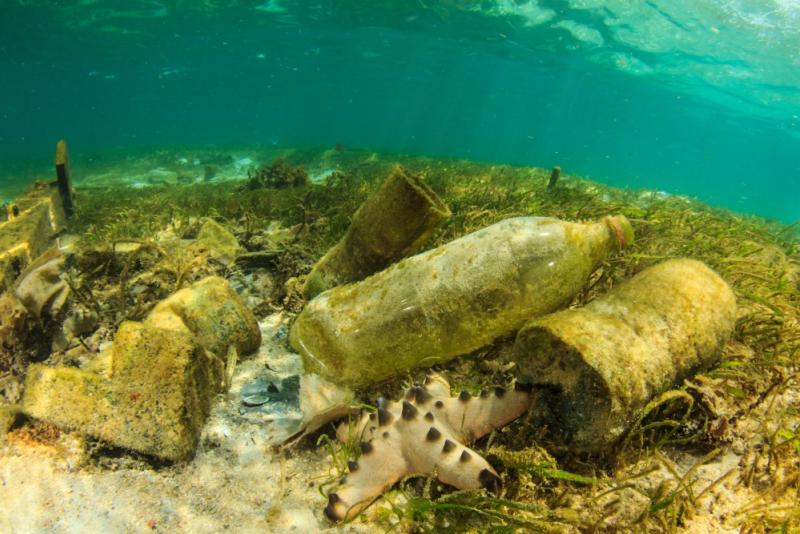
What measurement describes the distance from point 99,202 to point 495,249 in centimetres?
1168

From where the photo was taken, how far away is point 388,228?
3107mm

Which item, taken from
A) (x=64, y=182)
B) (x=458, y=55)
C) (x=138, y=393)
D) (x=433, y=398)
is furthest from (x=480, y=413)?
(x=458, y=55)

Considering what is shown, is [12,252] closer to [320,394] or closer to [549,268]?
[320,394]

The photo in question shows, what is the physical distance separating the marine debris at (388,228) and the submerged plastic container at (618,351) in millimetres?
1395

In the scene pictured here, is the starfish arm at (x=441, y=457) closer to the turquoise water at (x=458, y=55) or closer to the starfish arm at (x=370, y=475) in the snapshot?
the starfish arm at (x=370, y=475)

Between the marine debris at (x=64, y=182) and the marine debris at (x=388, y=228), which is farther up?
the marine debris at (x=388, y=228)

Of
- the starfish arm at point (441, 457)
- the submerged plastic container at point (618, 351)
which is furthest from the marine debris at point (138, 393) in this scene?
the submerged plastic container at point (618, 351)

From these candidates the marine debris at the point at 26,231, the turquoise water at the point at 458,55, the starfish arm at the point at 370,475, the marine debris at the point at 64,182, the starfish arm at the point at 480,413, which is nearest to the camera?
the starfish arm at the point at 370,475

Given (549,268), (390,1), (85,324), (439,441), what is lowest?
(85,324)

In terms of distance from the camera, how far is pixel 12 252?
4.37m

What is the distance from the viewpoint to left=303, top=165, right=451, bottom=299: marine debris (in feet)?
9.78

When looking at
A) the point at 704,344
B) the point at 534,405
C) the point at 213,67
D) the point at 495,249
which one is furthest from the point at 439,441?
the point at 213,67

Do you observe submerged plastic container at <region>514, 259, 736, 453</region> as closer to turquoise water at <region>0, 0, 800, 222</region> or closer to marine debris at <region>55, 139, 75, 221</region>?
marine debris at <region>55, 139, 75, 221</region>

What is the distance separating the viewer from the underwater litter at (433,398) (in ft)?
5.69
